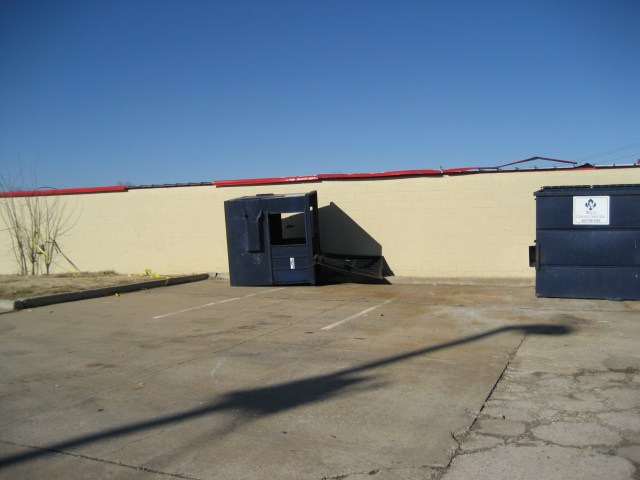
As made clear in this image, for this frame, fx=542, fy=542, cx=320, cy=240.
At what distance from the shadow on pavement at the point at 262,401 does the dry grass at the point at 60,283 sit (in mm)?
8601

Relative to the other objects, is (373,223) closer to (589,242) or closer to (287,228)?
(287,228)

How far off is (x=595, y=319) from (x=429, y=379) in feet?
14.3

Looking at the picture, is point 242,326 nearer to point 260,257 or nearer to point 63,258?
point 260,257

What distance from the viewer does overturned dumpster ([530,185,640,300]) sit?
10148 millimetres

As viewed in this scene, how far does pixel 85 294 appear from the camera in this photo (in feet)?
42.2

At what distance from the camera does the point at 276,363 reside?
21.8 ft

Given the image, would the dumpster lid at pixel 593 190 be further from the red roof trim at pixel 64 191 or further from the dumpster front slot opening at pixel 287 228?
the red roof trim at pixel 64 191

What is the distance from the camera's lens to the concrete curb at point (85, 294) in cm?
1130

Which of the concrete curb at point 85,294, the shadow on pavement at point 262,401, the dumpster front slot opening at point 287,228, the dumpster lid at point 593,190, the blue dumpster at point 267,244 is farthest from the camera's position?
the dumpster front slot opening at point 287,228

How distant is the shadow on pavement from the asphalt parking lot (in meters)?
0.02

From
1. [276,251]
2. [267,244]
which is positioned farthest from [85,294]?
[276,251]

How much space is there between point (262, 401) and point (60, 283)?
1112cm

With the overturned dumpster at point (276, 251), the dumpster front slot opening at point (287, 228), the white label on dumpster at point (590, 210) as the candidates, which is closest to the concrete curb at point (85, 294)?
the overturned dumpster at point (276, 251)

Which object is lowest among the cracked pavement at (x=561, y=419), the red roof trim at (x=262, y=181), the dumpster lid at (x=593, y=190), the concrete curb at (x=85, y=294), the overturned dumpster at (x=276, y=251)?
the cracked pavement at (x=561, y=419)
